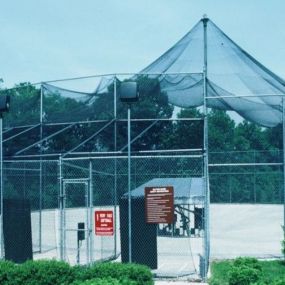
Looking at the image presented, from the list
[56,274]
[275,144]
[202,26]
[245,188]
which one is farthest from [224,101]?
[275,144]

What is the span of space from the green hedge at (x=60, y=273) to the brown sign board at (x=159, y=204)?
81.6 inches

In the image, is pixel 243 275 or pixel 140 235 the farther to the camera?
pixel 140 235

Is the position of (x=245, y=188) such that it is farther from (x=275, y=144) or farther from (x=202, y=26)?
(x=202, y=26)

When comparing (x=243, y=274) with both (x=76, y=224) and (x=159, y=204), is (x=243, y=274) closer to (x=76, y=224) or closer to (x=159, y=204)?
(x=159, y=204)

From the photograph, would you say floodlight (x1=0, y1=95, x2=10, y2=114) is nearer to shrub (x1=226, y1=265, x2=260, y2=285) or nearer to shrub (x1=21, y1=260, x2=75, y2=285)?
shrub (x1=21, y1=260, x2=75, y2=285)

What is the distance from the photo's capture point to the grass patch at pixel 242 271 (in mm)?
10156

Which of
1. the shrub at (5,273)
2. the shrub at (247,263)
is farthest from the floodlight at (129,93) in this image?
the shrub at (5,273)

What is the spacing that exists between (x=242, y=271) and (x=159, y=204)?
6.86ft

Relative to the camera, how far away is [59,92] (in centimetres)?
1664

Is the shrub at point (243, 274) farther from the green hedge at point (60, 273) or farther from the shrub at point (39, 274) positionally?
the shrub at point (39, 274)

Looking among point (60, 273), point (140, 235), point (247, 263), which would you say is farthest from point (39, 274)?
point (247, 263)

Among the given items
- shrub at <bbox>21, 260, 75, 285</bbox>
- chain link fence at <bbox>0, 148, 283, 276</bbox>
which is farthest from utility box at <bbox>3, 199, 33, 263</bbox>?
shrub at <bbox>21, 260, 75, 285</bbox>

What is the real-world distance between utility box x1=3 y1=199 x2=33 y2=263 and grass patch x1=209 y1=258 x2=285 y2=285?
421 centimetres

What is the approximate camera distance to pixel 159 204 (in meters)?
11.3
